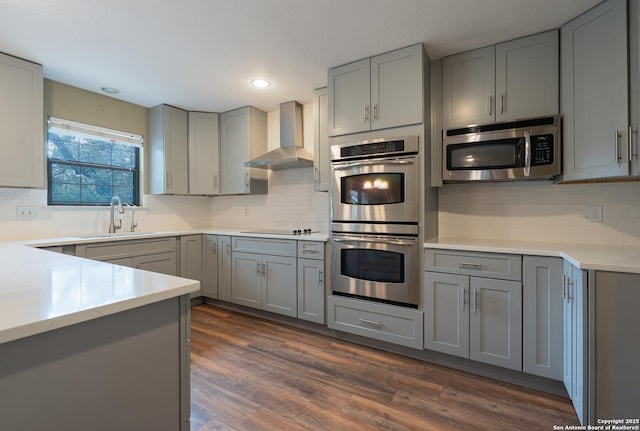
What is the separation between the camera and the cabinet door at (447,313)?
216 centimetres

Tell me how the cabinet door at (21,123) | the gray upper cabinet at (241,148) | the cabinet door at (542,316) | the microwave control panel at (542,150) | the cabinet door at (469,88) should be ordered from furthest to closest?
the gray upper cabinet at (241,148), the cabinet door at (21,123), the cabinet door at (469,88), the microwave control panel at (542,150), the cabinet door at (542,316)

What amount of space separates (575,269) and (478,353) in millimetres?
866

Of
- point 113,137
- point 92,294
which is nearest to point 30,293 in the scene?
point 92,294

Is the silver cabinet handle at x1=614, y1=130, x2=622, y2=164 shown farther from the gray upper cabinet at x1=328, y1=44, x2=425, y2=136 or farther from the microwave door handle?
the gray upper cabinet at x1=328, y1=44, x2=425, y2=136

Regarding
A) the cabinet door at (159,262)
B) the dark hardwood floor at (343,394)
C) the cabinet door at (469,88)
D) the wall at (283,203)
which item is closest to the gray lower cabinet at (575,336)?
the dark hardwood floor at (343,394)

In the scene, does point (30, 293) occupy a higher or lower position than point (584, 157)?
lower

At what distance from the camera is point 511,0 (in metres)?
1.86


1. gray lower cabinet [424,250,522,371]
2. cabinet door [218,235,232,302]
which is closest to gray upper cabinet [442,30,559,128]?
gray lower cabinet [424,250,522,371]

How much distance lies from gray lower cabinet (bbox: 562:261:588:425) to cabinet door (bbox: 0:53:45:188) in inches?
156

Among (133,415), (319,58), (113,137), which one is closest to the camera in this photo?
(133,415)

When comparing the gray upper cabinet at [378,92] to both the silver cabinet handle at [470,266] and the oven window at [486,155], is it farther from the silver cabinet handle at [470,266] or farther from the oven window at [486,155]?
the silver cabinet handle at [470,266]

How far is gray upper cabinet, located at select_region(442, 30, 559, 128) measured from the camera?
7.02 ft

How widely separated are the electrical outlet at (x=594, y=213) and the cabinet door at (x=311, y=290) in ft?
6.78

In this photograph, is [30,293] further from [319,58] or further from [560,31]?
[560,31]
